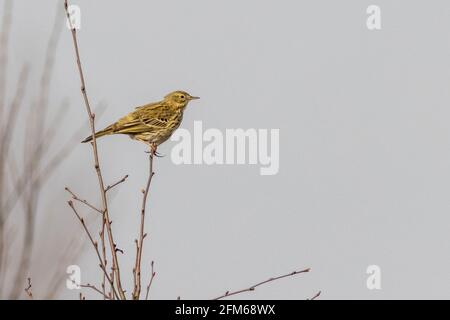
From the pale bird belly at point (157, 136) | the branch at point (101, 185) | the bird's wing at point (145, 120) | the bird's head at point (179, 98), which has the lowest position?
the branch at point (101, 185)

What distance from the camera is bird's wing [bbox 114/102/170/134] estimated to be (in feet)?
26.1

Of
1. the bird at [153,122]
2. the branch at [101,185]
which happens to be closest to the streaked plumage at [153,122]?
the bird at [153,122]

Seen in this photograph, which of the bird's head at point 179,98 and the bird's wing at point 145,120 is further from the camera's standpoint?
the bird's head at point 179,98

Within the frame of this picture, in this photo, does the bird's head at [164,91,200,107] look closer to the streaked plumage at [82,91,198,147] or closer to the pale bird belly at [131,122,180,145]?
the streaked plumage at [82,91,198,147]

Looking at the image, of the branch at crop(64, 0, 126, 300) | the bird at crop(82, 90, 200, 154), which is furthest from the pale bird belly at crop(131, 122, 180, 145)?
the branch at crop(64, 0, 126, 300)

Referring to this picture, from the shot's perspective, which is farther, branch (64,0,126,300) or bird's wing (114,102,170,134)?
bird's wing (114,102,170,134)

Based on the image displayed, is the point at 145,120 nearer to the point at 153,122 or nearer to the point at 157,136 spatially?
the point at 153,122

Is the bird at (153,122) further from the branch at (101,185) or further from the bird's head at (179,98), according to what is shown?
the branch at (101,185)

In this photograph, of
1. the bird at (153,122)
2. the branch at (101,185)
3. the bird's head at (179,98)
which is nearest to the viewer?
the branch at (101,185)

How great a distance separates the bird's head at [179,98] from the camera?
28.9ft

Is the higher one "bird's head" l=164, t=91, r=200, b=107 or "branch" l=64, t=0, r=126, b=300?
"bird's head" l=164, t=91, r=200, b=107
